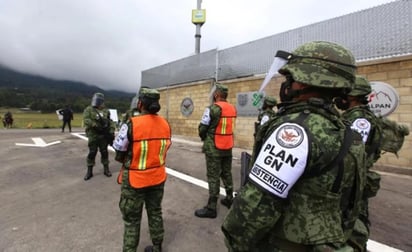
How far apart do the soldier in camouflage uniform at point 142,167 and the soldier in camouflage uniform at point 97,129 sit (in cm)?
368

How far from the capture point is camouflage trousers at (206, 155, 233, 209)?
154 inches

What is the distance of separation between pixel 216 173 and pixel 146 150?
162cm

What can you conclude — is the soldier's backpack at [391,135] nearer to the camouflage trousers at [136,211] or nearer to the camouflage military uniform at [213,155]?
the camouflage military uniform at [213,155]

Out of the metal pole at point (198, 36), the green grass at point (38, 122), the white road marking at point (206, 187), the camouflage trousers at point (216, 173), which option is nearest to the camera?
the white road marking at point (206, 187)

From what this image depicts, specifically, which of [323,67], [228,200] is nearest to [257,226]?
[323,67]

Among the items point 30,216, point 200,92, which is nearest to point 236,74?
point 200,92

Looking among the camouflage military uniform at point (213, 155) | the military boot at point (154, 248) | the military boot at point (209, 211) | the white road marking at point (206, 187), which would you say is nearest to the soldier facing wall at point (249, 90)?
the white road marking at point (206, 187)

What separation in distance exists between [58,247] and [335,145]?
313cm

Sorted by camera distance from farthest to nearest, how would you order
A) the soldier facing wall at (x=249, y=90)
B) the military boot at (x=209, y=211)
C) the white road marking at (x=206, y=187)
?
the soldier facing wall at (x=249, y=90) < the military boot at (x=209, y=211) < the white road marking at (x=206, y=187)

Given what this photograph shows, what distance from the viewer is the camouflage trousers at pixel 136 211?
2537 millimetres

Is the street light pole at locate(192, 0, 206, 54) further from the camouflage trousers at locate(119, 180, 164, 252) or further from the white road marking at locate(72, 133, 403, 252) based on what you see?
the camouflage trousers at locate(119, 180, 164, 252)

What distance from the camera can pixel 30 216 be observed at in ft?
12.4

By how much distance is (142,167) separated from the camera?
8.67 ft

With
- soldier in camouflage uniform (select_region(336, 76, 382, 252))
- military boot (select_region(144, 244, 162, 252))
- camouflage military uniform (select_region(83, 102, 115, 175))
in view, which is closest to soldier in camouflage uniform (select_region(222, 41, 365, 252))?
soldier in camouflage uniform (select_region(336, 76, 382, 252))
